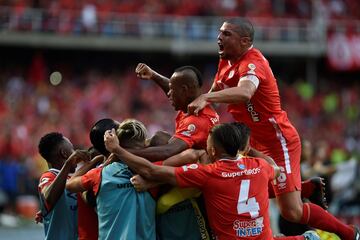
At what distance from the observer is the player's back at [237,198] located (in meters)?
7.00

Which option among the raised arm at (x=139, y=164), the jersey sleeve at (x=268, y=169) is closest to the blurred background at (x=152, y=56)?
the jersey sleeve at (x=268, y=169)

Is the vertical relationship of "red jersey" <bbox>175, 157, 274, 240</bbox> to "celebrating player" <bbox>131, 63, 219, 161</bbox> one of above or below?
below

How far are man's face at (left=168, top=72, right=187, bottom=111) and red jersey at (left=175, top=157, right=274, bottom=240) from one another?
88cm

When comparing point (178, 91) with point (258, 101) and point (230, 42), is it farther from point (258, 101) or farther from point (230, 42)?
point (258, 101)

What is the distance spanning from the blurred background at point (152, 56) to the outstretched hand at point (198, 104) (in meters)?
15.4

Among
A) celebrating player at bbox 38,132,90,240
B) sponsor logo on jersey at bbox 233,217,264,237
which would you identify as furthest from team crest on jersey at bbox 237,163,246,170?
celebrating player at bbox 38,132,90,240

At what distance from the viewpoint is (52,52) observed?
31984mm

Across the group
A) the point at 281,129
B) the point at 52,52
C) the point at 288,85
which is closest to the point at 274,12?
the point at 288,85

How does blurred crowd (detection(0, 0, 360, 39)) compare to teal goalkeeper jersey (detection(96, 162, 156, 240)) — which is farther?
blurred crowd (detection(0, 0, 360, 39))

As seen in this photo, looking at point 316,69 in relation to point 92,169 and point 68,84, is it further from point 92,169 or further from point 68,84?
point 92,169

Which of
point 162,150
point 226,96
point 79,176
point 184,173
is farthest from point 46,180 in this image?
point 226,96

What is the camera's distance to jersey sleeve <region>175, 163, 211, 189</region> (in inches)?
275

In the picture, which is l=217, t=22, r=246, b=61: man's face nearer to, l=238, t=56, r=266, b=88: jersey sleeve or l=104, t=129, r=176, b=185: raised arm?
l=238, t=56, r=266, b=88: jersey sleeve

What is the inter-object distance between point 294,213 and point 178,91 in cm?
172
